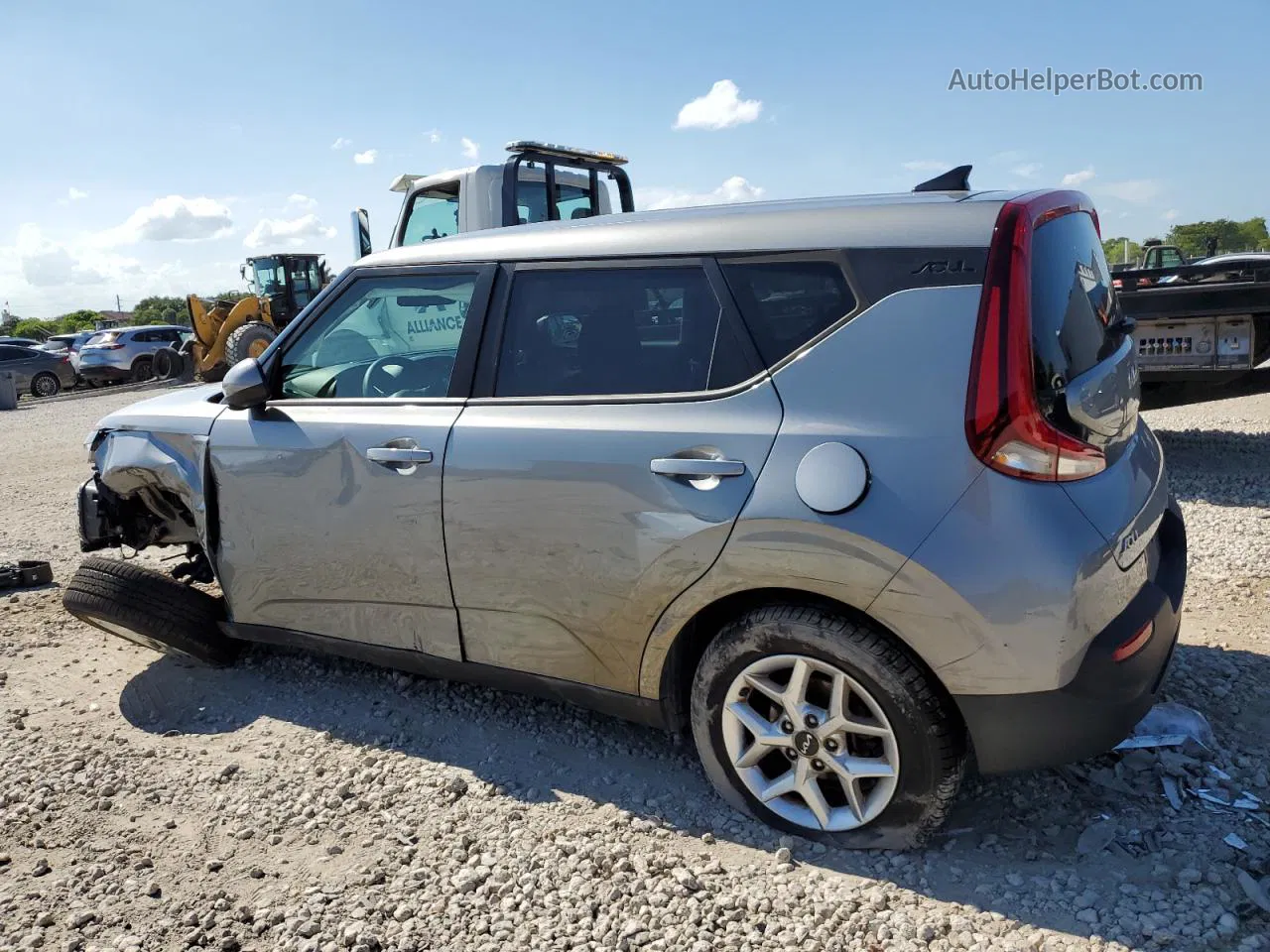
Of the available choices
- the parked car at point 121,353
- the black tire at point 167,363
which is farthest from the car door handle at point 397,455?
the parked car at point 121,353

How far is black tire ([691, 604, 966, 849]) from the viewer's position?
2488 millimetres

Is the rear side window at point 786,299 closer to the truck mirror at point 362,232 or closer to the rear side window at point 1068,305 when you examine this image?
the rear side window at point 1068,305

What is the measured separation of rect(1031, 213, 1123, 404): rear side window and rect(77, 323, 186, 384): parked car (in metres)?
26.7

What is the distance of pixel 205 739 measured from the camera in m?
3.62

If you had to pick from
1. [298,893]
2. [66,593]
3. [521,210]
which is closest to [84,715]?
[66,593]

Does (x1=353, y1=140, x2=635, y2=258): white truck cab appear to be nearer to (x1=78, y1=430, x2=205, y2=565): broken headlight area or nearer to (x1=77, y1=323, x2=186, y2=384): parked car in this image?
(x1=78, y1=430, x2=205, y2=565): broken headlight area

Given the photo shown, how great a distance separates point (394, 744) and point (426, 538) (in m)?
0.86

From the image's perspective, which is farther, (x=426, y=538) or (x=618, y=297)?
(x=426, y=538)

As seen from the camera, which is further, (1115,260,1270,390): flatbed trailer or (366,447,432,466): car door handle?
(1115,260,1270,390): flatbed trailer

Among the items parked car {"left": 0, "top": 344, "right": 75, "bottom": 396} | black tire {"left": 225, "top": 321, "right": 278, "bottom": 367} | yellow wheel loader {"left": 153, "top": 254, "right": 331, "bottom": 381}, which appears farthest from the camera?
parked car {"left": 0, "top": 344, "right": 75, "bottom": 396}

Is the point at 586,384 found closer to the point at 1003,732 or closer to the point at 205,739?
the point at 1003,732

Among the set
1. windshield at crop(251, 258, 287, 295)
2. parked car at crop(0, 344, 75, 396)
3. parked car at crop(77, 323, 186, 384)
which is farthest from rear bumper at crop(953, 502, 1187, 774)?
parked car at crop(77, 323, 186, 384)

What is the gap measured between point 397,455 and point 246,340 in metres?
17.4

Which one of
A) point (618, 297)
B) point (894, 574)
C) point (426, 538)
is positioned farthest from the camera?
point (426, 538)
